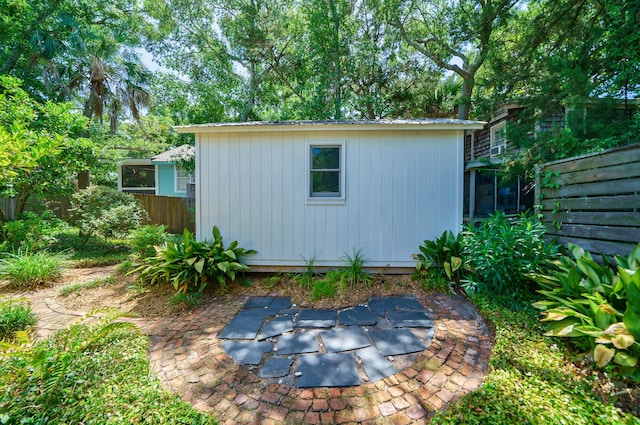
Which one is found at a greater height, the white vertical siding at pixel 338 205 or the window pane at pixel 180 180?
the window pane at pixel 180 180

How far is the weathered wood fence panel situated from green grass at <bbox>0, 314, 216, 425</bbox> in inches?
264

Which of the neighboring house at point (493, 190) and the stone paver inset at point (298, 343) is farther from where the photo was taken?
the neighboring house at point (493, 190)

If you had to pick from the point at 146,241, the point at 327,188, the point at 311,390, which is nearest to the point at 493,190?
the point at 327,188

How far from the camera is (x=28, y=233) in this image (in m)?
4.68

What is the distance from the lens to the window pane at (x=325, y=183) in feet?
13.9

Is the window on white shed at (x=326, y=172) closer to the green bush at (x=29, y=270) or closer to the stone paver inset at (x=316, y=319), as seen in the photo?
the stone paver inset at (x=316, y=319)

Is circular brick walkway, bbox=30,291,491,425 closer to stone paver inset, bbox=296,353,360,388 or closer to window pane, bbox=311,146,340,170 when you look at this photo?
stone paver inset, bbox=296,353,360,388

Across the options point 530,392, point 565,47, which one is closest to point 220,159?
point 530,392

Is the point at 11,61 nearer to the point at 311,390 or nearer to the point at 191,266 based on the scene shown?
the point at 191,266

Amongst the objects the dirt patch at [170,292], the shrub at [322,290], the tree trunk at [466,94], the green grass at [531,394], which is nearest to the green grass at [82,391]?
the dirt patch at [170,292]

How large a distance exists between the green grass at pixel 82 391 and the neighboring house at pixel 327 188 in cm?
245

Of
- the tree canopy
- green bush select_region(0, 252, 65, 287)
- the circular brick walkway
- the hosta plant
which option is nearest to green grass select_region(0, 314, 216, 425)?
the circular brick walkway

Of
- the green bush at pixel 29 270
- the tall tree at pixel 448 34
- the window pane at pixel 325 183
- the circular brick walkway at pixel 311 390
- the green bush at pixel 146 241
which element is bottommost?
the circular brick walkway at pixel 311 390

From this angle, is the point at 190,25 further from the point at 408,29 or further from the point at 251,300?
the point at 251,300
